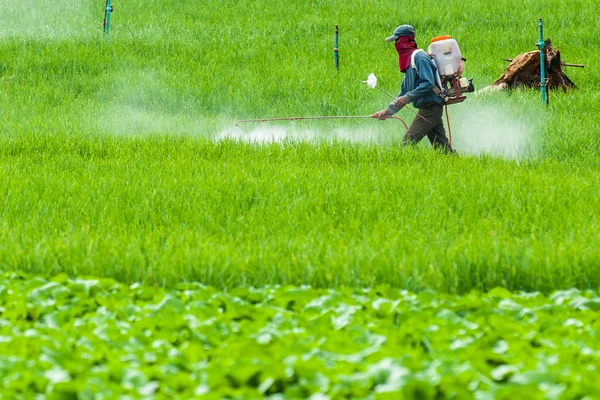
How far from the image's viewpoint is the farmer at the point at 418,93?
9664 millimetres

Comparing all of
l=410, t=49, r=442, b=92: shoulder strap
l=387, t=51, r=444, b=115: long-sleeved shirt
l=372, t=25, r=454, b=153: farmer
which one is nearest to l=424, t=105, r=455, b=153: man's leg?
l=372, t=25, r=454, b=153: farmer

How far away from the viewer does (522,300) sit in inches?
184

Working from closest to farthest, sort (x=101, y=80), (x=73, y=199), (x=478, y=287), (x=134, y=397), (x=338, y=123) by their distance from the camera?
(x=134, y=397) < (x=478, y=287) < (x=73, y=199) < (x=338, y=123) < (x=101, y=80)

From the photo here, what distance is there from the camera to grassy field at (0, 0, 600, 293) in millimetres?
5465

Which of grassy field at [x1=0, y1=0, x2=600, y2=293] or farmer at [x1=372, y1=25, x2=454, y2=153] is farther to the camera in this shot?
Result: farmer at [x1=372, y1=25, x2=454, y2=153]

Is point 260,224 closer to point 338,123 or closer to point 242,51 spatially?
point 338,123

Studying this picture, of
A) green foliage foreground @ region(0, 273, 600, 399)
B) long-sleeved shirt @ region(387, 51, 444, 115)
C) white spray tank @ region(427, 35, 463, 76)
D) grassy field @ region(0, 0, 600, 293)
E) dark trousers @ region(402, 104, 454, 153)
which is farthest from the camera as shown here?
dark trousers @ region(402, 104, 454, 153)

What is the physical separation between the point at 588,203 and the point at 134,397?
Result: 516 cm

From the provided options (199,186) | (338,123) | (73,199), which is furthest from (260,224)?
(338,123)

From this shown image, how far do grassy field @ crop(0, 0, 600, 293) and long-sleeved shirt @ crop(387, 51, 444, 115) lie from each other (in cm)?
55

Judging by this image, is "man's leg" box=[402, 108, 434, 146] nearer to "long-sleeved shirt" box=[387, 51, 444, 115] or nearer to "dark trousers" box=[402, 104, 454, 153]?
"dark trousers" box=[402, 104, 454, 153]

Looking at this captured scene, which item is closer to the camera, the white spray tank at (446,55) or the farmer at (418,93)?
the farmer at (418,93)

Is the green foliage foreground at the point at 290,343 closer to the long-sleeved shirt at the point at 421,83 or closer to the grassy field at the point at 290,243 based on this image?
the grassy field at the point at 290,243

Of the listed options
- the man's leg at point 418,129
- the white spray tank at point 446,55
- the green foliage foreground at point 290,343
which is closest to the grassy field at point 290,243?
the green foliage foreground at point 290,343
